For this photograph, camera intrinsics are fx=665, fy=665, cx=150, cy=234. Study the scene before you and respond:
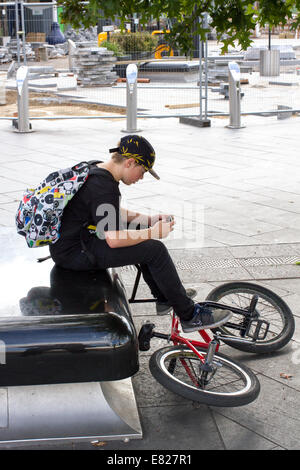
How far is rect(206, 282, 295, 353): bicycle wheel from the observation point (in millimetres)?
4199

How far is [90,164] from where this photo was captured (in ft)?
12.8

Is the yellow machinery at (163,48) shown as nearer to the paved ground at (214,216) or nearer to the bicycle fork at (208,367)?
the paved ground at (214,216)

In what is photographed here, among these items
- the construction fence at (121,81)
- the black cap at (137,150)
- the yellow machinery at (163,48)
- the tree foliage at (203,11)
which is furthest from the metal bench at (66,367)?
the construction fence at (121,81)

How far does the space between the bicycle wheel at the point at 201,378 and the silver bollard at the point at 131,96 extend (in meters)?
9.26

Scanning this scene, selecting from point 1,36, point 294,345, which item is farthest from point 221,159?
point 1,36

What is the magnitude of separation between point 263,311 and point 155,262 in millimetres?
1090

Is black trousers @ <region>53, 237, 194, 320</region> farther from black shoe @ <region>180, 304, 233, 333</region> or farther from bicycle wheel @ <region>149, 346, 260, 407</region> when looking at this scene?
bicycle wheel @ <region>149, 346, 260, 407</region>

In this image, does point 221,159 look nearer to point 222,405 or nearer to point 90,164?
point 90,164

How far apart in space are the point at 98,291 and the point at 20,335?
0.62m

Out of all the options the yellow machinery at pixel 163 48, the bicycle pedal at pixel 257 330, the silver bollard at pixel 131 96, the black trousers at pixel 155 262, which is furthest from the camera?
the silver bollard at pixel 131 96

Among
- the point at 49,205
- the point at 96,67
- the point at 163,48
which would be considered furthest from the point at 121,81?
the point at 49,205

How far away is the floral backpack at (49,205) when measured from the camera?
3.71 m

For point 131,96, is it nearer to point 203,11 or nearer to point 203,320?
point 203,11

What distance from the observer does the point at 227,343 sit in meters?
4.17
